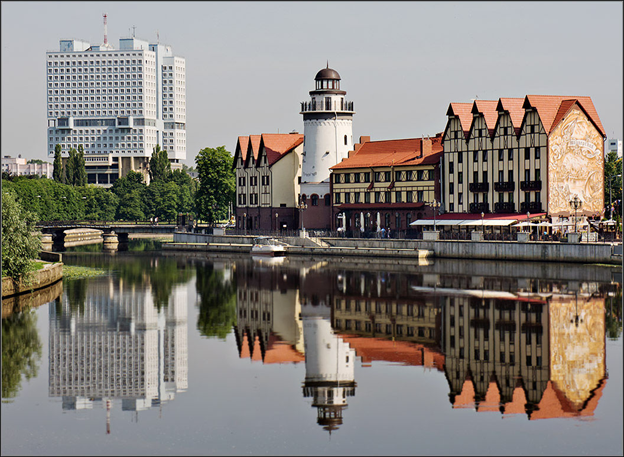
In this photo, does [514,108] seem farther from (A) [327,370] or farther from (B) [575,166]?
(A) [327,370]

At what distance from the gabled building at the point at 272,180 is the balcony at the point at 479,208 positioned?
2822 cm

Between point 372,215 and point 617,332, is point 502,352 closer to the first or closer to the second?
point 617,332

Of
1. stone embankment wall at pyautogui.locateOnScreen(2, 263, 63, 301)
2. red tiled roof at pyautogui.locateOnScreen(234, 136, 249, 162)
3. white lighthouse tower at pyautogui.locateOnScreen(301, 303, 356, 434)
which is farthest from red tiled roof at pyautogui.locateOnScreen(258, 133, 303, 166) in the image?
white lighthouse tower at pyautogui.locateOnScreen(301, 303, 356, 434)

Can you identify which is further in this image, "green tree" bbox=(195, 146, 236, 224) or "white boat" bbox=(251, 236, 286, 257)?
"green tree" bbox=(195, 146, 236, 224)

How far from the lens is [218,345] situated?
173ft

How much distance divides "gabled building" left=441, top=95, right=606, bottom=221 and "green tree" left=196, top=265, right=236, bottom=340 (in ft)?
98.0

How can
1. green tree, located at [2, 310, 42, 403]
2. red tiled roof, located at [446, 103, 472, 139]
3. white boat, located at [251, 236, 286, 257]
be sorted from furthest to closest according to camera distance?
white boat, located at [251, 236, 286, 257] < red tiled roof, located at [446, 103, 472, 139] < green tree, located at [2, 310, 42, 403]

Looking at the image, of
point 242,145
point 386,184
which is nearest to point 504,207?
point 386,184

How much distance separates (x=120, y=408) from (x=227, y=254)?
276 ft

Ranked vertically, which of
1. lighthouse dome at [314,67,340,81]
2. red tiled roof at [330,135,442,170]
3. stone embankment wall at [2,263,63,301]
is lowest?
stone embankment wall at [2,263,63,301]

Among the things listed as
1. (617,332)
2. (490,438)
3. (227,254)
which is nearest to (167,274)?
(227,254)

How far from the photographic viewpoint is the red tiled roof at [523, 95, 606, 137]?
100 meters

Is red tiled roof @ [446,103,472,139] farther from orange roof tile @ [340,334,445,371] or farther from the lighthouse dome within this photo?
orange roof tile @ [340,334,445,371]

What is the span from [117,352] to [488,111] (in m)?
65.8
